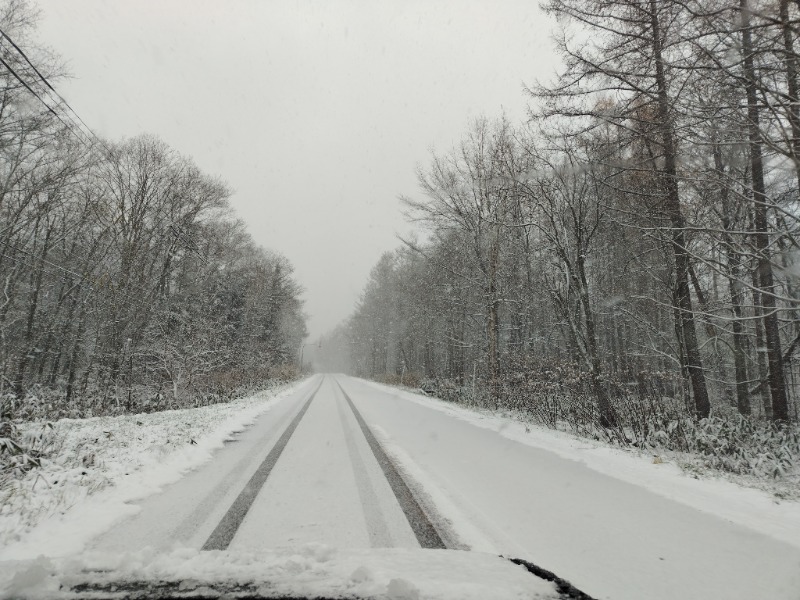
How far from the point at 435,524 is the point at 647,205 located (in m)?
8.42

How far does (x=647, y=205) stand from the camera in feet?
29.5

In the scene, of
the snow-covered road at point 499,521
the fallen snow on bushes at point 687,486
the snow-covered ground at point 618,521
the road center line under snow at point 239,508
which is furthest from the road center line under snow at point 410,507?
the fallen snow on bushes at point 687,486

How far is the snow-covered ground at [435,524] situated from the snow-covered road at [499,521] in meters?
0.02

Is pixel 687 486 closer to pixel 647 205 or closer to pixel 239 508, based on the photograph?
pixel 239 508

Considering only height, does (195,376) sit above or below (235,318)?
below

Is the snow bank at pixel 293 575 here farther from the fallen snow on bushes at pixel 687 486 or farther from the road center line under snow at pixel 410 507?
the fallen snow on bushes at pixel 687 486

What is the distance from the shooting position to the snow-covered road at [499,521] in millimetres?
2854

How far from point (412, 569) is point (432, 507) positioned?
78.0 inches

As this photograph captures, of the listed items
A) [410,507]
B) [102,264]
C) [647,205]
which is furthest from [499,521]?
[102,264]

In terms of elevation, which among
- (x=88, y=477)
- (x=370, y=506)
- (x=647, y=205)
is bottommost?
(x=370, y=506)

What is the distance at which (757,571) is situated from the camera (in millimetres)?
2906

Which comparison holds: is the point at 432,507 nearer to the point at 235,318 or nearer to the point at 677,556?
the point at 677,556

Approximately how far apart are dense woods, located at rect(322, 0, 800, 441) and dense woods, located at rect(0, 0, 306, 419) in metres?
12.1

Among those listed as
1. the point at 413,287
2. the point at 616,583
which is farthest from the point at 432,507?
the point at 413,287
